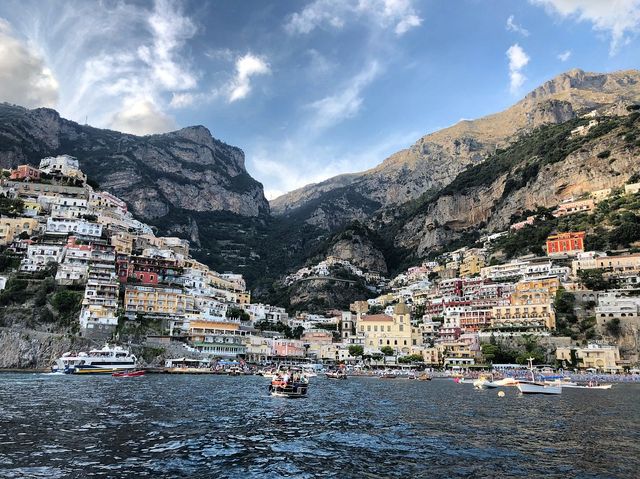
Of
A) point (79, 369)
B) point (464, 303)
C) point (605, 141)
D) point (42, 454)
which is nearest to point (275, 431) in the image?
point (42, 454)

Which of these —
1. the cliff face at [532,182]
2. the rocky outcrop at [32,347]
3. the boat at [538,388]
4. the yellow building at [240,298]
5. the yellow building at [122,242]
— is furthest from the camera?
the cliff face at [532,182]

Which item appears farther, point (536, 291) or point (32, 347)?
point (536, 291)

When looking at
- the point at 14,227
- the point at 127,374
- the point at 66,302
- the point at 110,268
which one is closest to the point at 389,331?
the point at 110,268

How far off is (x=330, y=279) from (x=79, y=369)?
9938cm

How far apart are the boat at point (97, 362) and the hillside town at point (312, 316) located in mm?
8346

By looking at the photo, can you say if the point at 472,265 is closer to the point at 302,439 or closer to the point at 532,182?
the point at 532,182

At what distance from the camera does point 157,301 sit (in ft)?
313

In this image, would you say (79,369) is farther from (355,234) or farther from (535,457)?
(355,234)

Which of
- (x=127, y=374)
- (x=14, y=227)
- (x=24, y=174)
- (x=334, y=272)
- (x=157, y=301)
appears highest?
(x=24, y=174)

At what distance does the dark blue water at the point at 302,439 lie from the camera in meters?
16.3

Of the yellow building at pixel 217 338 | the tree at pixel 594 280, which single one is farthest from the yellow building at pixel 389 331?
the tree at pixel 594 280

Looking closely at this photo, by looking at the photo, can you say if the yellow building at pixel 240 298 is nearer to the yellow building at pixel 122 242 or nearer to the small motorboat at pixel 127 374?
the yellow building at pixel 122 242

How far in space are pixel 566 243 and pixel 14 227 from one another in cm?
11690

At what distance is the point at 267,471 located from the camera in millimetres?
16125
